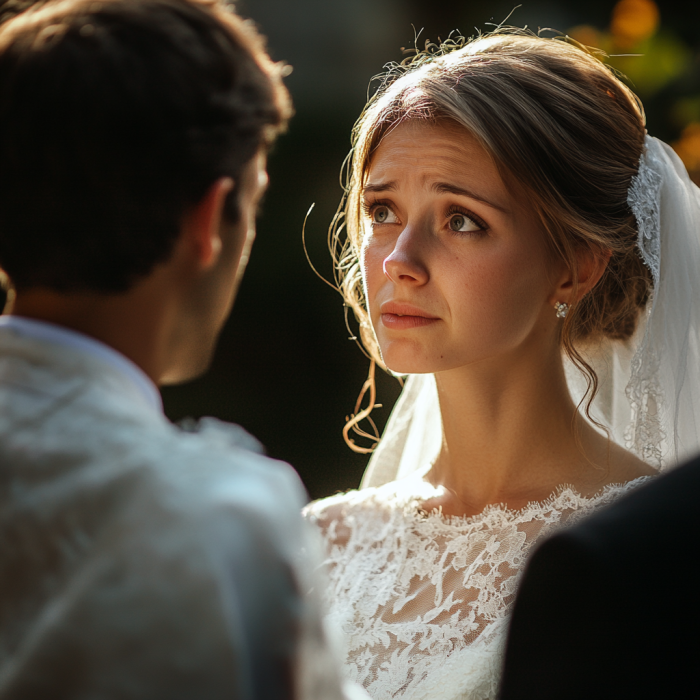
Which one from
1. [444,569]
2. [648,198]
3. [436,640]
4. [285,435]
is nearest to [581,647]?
[436,640]

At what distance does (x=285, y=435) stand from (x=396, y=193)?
3.99m

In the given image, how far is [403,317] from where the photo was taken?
7.18ft

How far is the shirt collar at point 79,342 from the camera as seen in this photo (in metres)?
1.06

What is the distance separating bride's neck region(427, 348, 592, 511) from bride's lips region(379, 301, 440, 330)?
8.8 inches

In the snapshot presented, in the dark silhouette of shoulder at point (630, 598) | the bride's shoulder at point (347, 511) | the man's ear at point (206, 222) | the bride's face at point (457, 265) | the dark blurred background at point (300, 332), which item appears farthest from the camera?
the dark blurred background at point (300, 332)

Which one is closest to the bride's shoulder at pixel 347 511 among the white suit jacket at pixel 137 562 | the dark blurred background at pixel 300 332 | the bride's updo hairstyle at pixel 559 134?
the bride's updo hairstyle at pixel 559 134

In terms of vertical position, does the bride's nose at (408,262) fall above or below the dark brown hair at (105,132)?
below

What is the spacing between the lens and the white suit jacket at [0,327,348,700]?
0.89 meters

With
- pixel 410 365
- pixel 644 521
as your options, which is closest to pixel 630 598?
pixel 644 521

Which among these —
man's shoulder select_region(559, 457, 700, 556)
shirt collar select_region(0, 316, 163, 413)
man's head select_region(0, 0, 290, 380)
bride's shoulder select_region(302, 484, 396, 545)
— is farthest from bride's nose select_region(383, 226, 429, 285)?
man's shoulder select_region(559, 457, 700, 556)

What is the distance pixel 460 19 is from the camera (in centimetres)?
671

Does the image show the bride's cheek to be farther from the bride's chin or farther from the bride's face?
the bride's chin

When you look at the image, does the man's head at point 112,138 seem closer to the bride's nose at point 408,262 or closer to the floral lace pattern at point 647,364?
A: the bride's nose at point 408,262

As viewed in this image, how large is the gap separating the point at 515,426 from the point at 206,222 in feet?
4.62
